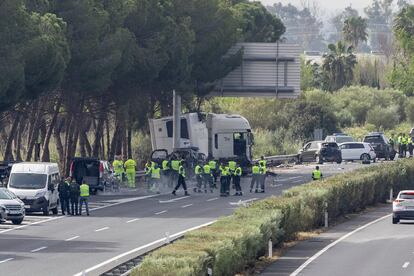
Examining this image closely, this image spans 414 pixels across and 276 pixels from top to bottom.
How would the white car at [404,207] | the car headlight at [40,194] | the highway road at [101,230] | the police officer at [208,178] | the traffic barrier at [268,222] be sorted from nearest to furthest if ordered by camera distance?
the traffic barrier at [268,222], the highway road at [101,230], the car headlight at [40,194], the white car at [404,207], the police officer at [208,178]

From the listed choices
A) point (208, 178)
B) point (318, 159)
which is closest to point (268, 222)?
point (208, 178)

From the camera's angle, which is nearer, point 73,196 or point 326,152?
point 73,196

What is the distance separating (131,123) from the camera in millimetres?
78625

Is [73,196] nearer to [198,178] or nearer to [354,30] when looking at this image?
[198,178]

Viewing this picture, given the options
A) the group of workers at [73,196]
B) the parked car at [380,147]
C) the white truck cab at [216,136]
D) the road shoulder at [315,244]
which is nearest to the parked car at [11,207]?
the group of workers at [73,196]

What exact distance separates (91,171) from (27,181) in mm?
10068

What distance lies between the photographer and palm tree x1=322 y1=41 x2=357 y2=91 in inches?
5684

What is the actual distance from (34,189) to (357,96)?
290 feet

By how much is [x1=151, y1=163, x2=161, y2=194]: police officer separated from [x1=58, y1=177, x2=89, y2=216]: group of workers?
11332 mm

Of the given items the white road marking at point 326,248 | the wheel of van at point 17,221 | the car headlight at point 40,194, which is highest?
the car headlight at point 40,194

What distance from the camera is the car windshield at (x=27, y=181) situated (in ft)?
155

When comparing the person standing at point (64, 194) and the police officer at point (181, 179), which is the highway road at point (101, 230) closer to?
the police officer at point (181, 179)

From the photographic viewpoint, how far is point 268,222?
35.3 m

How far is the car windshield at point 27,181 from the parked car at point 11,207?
2.98 meters
